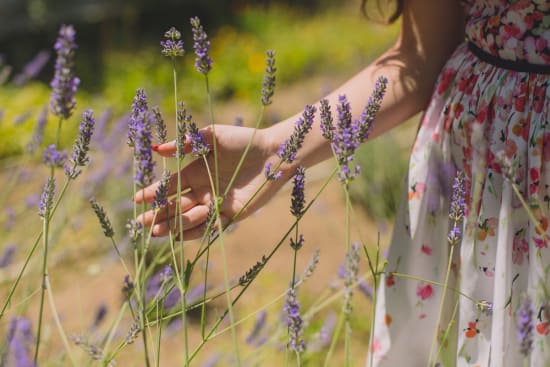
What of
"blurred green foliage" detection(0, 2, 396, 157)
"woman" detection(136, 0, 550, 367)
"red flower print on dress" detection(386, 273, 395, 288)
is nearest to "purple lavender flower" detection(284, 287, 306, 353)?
"woman" detection(136, 0, 550, 367)

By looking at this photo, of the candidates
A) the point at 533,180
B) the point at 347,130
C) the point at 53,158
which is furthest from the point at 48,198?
Result: the point at 533,180

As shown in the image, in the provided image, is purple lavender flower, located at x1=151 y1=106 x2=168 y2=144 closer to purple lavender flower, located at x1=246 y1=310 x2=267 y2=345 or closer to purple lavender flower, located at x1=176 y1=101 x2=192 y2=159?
purple lavender flower, located at x1=176 y1=101 x2=192 y2=159

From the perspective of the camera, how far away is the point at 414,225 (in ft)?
4.75

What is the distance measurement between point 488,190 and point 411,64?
13.8 inches

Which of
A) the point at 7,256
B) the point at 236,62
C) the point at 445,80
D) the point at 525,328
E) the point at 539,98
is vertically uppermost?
the point at 236,62

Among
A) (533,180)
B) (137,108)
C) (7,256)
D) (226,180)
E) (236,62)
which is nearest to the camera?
(137,108)

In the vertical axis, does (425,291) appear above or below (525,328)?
above

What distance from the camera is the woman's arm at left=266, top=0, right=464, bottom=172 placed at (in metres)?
1.42

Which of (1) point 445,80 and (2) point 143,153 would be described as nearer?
(2) point 143,153

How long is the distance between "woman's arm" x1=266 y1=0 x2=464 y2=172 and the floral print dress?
5 cm

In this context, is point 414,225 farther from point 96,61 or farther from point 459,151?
point 96,61

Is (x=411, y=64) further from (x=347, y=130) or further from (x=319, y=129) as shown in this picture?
(x=347, y=130)

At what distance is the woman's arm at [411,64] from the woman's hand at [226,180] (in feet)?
0.39

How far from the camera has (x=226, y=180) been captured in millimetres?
1354
